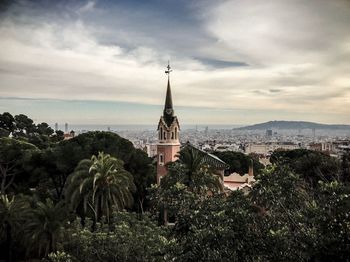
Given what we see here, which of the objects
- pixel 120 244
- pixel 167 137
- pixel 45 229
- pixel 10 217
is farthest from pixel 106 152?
pixel 120 244

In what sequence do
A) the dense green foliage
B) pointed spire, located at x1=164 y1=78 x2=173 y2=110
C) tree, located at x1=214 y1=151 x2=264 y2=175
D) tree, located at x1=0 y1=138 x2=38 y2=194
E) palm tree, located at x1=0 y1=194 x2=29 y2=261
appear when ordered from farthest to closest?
tree, located at x1=214 y1=151 x2=264 y2=175 → pointed spire, located at x1=164 y1=78 x2=173 y2=110 → tree, located at x1=0 y1=138 x2=38 y2=194 → palm tree, located at x1=0 y1=194 x2=29 y2=261 → the dense green foliage

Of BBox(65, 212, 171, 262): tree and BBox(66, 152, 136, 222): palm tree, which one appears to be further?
BBox(66, 152, 136, 222): palm tree

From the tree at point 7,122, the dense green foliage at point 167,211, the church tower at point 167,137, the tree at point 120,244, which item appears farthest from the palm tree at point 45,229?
the tree at point 7,122

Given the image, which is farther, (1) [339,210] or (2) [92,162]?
(2) [92,162]

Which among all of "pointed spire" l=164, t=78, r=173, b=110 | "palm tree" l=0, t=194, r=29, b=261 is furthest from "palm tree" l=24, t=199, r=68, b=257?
"pointed spire" l=164, t=78, r=173, b=110

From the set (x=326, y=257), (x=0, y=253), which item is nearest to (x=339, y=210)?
(x=326, y=257)

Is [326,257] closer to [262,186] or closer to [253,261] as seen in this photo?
[253,261]

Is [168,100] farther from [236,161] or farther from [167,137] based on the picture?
[236,161]

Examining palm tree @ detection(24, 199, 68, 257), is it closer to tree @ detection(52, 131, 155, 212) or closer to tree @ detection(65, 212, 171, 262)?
tree @ detection(65, 212, 171, 262)
